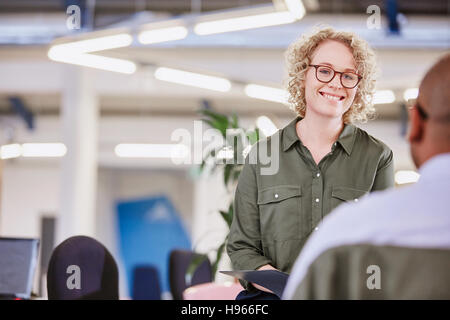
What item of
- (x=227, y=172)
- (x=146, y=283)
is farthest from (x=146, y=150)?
(x=227, y=172)

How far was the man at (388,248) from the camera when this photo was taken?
0.82 m

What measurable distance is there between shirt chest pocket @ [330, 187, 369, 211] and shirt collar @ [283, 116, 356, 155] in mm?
109

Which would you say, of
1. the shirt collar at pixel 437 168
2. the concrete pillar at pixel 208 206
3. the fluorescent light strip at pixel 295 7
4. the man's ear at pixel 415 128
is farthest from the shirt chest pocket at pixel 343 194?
the concrete pillar at pixel 208 206

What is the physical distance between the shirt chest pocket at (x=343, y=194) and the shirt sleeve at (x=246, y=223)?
0.74 ft

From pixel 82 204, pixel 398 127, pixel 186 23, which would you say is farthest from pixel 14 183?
pixel 186 23

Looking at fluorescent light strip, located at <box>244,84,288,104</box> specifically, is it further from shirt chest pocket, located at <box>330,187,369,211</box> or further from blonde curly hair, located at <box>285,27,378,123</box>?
shirt chest pocket, located at <box>330,187,369,211</box>

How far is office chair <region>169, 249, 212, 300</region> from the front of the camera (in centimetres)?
534

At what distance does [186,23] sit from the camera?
4.19 meters

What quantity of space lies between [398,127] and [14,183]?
7505 mm

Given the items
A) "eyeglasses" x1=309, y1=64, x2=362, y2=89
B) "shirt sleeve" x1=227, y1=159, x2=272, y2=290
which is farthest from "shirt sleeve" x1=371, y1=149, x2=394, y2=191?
"shirt sleeve" x1=227, y1=159, x2=272, y2=290

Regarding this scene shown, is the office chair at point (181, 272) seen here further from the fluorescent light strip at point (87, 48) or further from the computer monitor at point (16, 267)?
the computer monitor at point (16, 267)

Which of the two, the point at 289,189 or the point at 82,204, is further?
the point at 82,204

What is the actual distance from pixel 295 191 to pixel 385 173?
274 mm
